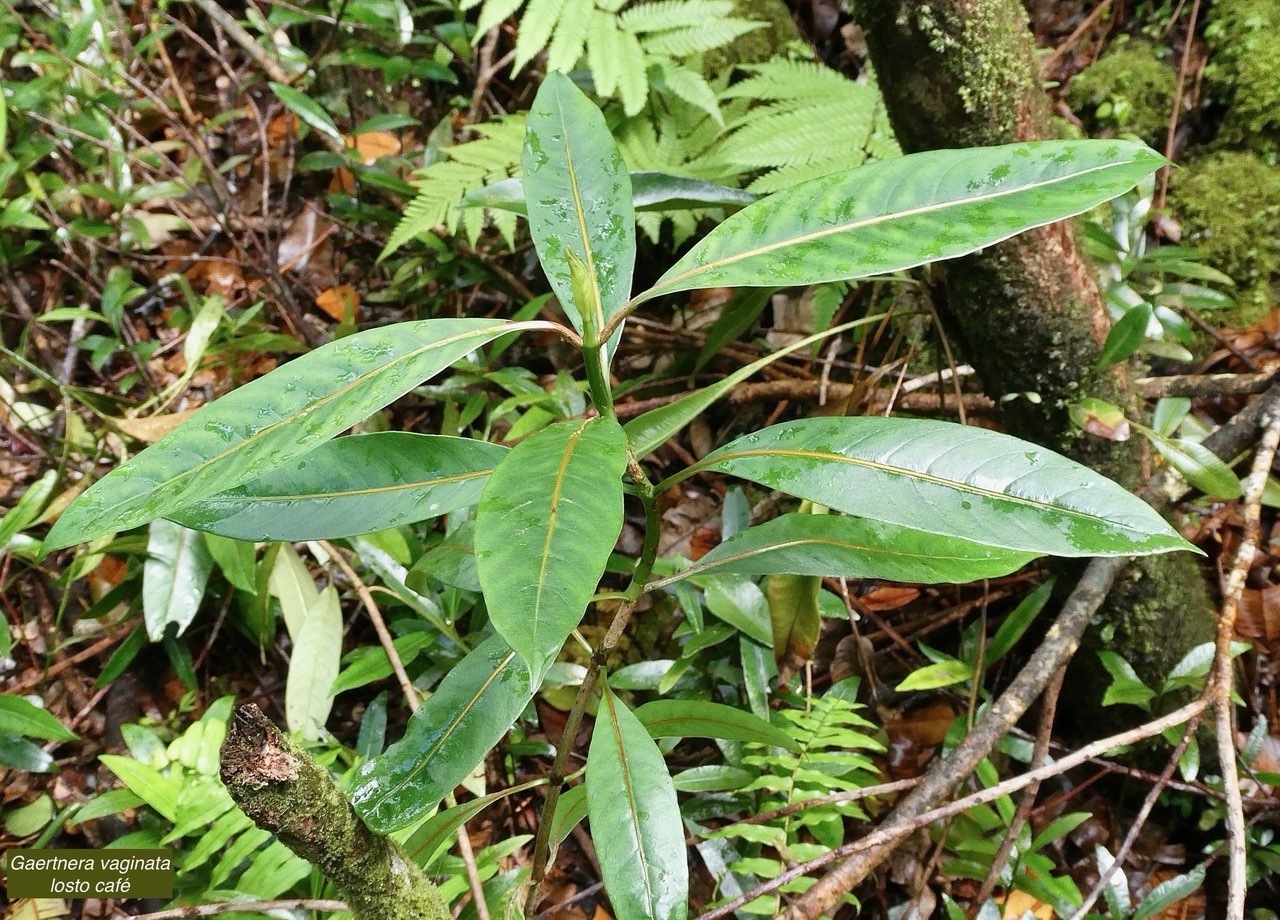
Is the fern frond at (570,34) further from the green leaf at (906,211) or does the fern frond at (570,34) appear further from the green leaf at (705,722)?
the green leaf at (705,722)

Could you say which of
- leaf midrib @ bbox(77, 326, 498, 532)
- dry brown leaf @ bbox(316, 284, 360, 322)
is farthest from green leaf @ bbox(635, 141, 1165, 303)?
dry brown leaf @ bbox(316, 284, 360, 322)

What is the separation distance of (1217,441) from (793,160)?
3.60 feet

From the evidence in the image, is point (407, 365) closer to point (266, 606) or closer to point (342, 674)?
point (342, 674)

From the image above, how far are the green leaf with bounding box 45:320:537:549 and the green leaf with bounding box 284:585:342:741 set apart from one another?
0.98 m

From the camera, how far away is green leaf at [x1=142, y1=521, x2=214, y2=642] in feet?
5.09

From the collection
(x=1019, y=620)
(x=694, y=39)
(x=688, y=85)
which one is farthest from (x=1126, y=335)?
(x=694, y=39)

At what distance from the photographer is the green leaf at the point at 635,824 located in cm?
75

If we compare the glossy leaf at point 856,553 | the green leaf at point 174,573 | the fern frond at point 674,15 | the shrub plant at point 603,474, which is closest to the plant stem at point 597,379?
the shrub plant at point 603,474

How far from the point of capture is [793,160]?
1828 millimetres

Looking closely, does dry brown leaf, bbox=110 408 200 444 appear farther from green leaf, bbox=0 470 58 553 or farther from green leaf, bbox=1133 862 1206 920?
green leaf, bbox=1133 862 1206 920

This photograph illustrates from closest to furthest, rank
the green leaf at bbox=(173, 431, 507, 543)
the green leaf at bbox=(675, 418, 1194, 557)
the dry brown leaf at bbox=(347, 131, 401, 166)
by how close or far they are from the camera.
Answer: the green leaf at bbox=(675, 418, 1194, 557), the green leaf at bbox=(173, 431, 507, 543), the dry brown leaf at bbox=(347, 131, 401, 166)

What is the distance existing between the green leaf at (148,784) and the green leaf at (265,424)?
1043 millimetres

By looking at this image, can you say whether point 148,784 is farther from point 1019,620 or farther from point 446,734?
point 1019,620

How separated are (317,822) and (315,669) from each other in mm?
860
